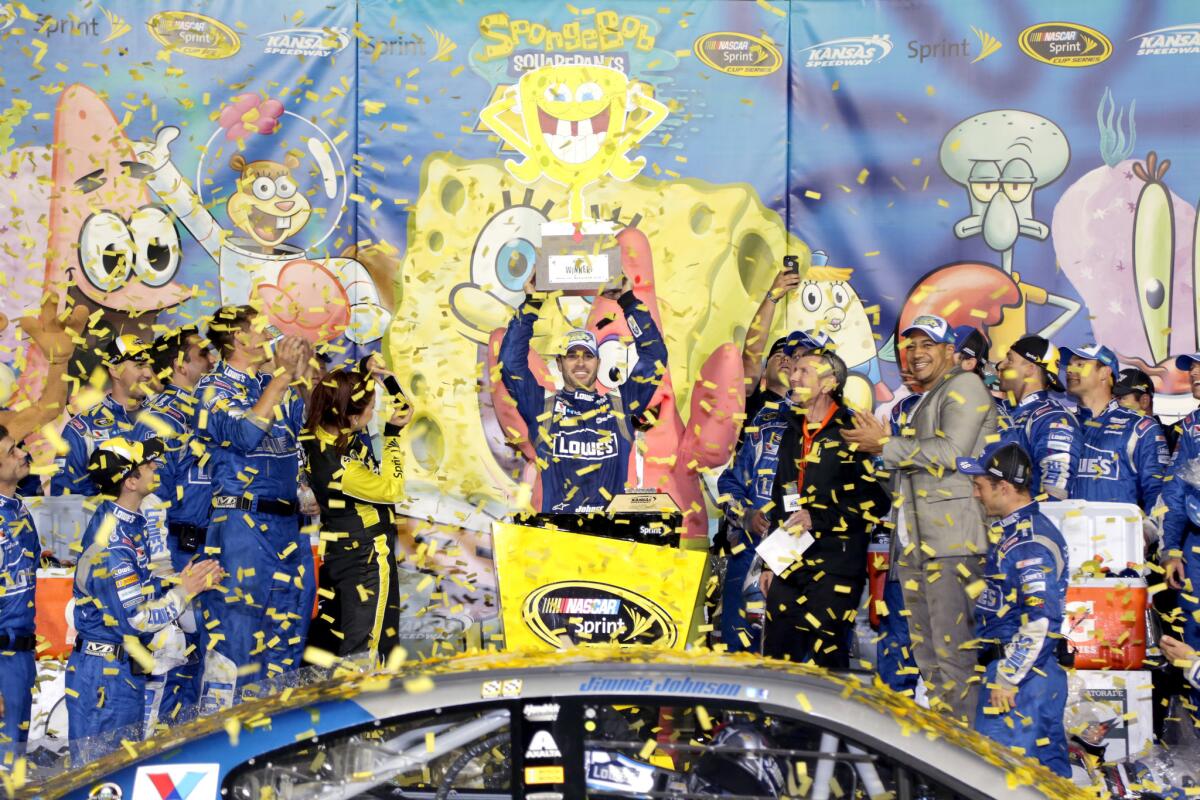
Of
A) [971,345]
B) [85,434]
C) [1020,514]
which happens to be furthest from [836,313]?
[85,434]

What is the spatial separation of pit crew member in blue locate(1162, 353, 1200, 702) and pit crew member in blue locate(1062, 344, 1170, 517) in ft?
0.62

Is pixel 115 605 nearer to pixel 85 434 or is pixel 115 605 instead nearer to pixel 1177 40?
pixel 85 434

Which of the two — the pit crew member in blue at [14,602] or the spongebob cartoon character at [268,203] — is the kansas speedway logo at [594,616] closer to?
the pit crew member in blue at [14,602]

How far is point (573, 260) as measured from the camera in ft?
26.2

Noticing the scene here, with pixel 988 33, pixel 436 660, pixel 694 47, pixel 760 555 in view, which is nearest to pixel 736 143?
pixel 694 47

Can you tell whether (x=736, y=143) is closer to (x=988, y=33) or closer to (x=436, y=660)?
(x=988, y=33)

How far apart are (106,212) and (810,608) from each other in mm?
5209

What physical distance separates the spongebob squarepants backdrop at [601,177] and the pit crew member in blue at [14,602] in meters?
2.79

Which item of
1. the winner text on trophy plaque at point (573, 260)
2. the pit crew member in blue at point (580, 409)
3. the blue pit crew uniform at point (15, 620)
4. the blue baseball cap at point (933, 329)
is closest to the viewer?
the blue pit crew uniform at point (15, 620)

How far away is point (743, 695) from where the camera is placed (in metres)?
3.29

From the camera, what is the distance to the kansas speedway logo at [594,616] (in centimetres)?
529

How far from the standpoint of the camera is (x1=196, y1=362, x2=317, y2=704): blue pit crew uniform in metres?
6.62

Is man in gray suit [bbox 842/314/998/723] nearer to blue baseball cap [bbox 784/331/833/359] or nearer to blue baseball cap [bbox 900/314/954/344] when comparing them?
blue baseball cap [bbox 900/314/954/344]

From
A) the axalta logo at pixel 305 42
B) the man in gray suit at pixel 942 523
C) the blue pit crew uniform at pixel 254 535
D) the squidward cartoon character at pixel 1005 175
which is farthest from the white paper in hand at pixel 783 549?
the axalta logo at pixel 305 42
